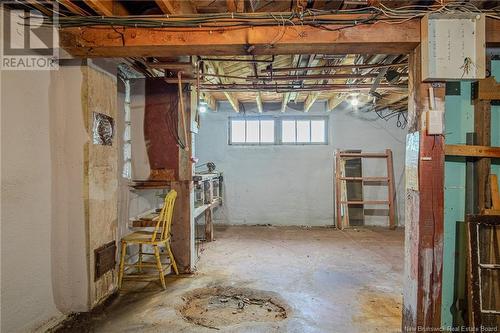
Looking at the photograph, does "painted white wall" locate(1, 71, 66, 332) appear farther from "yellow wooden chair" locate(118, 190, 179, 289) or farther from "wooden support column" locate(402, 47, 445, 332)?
"wooden support column" locate(402, 47, 445, 332)

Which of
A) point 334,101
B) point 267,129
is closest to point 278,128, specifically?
point 267,129

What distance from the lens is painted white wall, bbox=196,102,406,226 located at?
611 cm

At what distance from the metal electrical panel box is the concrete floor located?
190 cm

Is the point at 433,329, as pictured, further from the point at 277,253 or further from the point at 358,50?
the point at 277,253

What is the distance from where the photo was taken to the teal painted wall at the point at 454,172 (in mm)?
2133

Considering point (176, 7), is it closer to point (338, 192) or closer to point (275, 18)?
point (275, 18)

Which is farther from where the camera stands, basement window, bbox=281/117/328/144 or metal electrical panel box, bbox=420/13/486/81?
basement window, bbox=281/117/328/144

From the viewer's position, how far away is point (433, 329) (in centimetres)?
198

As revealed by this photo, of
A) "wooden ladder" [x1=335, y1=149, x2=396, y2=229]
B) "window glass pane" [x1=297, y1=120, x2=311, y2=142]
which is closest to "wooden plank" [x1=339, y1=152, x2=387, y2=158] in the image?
"wooden ladder" [x1=335, y1=149, x2=396, y2=229]

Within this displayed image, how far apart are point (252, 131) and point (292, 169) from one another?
115cm

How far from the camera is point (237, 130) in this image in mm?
6293

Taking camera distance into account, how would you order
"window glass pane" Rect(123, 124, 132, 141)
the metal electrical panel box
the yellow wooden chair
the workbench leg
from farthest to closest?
the workbench leg
"window glass pane" Rect(123, 124, 132, 141)
the yellow wooden chair
the metal electrical panel box

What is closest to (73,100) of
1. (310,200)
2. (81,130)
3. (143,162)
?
(81,130)

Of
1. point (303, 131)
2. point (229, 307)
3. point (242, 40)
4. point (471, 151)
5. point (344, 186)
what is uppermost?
point (242, 40)
